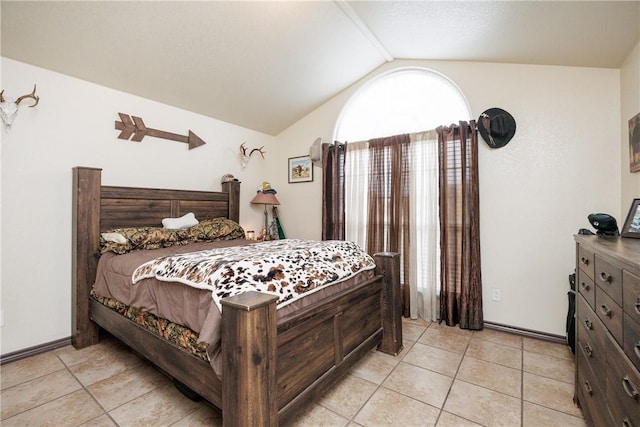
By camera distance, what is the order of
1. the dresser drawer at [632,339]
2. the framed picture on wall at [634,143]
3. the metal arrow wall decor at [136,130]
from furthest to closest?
1. the metal arrow wall decor at [136,130]
2. the framed picture on wall at [634,143]
3. the dresser drawer at [632,339]

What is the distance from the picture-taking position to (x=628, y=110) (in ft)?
6.94

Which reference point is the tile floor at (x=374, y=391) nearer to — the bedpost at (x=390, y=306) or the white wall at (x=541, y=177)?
the bedpost at (x=390, y=306)

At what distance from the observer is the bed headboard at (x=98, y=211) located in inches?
96.9

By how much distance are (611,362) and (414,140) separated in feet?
7.98

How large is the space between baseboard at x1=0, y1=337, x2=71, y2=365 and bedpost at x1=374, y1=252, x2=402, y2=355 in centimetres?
270

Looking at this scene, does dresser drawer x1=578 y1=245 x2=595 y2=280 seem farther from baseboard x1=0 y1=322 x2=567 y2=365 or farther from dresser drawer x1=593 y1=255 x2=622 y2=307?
baseboard x1=0 y1=322 x2=567 y2=365

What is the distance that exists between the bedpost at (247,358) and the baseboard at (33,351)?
2214 mm

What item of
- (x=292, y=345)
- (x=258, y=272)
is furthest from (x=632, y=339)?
(x=258, y=272)

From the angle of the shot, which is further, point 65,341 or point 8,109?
point 65,341

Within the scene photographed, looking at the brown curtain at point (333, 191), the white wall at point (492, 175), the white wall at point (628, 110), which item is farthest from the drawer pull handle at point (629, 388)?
the brown curtain at point (333, 191)

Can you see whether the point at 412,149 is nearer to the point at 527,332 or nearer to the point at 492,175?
the point at 492,175

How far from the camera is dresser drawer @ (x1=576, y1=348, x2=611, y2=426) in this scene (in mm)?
1180

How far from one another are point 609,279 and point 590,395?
0.65 meters

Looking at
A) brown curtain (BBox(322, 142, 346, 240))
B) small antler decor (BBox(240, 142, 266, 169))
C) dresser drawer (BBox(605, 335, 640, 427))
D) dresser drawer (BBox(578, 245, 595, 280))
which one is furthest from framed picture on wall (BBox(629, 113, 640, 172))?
small antler decor (BBox(240, 142, 266, 169))
